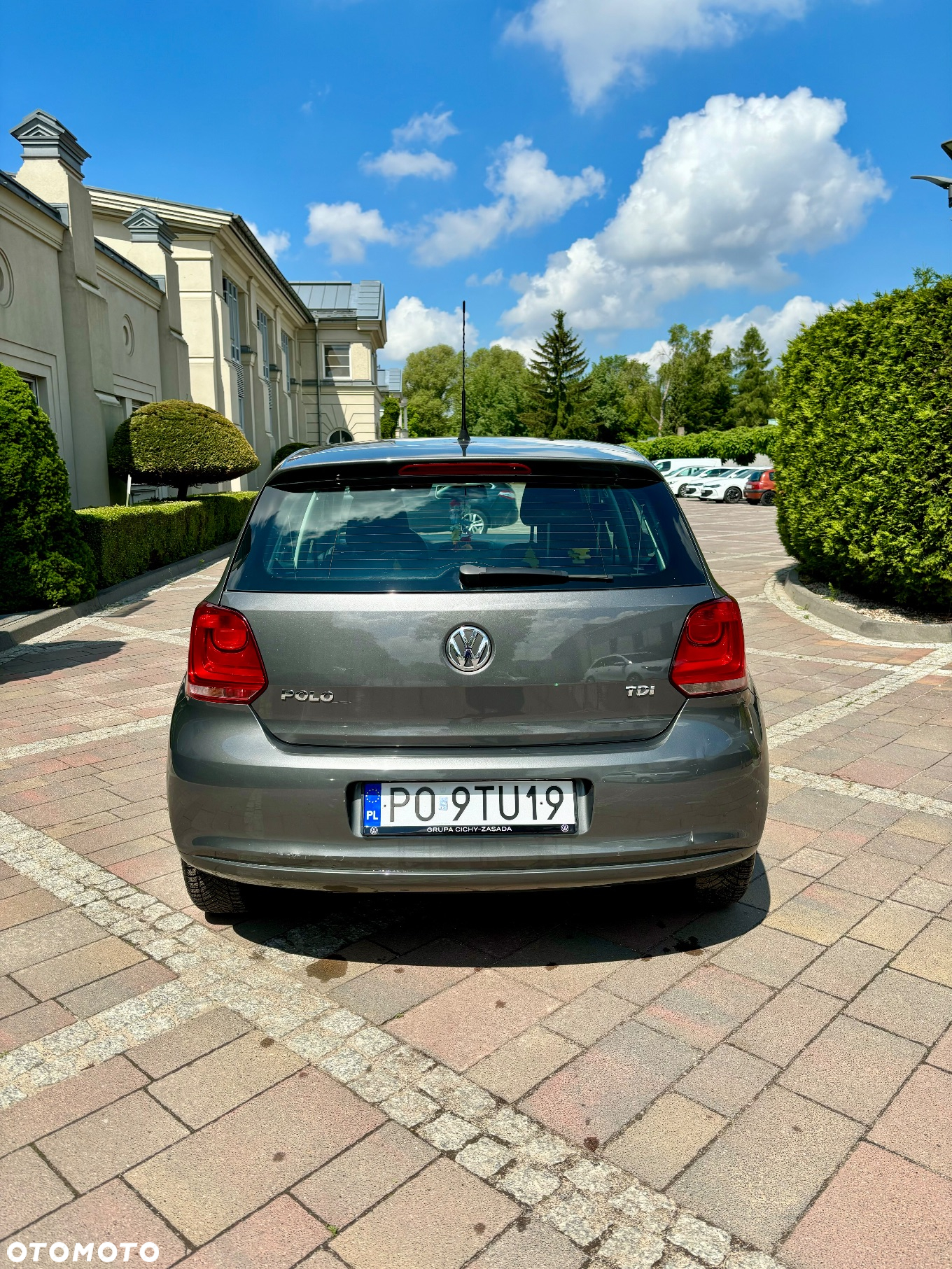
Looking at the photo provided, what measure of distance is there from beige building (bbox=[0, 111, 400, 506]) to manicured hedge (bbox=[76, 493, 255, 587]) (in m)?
1.78

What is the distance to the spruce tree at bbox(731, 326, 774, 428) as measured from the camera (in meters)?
84.8

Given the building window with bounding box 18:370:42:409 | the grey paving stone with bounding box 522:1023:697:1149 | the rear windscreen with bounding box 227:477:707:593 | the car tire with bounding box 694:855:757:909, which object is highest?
the building window with bounding box 18:370:42:409

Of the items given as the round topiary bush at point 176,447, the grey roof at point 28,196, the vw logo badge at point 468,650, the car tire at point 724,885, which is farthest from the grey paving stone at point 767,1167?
the round topiary bush at point 176,447

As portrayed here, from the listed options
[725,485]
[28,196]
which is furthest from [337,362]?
[28,196]

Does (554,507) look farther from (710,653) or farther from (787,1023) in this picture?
(787,1023)

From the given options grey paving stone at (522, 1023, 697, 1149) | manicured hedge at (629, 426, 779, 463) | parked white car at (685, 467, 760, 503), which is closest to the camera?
grey paving stone at (522, 1023, 697, 1149)

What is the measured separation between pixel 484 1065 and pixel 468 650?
3.73 feet

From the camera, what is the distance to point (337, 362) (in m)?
45.8

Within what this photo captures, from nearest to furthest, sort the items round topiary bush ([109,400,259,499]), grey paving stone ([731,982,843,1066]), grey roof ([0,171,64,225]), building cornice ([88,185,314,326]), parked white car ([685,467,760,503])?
grey paving stone ([731,982,843,1066]) < grey roof ([0,171,64,225]) < round topiary bush ([109,400,259,499]) < building cornice ([88,185,314,326]) < parked white car ([685,467,760,503])

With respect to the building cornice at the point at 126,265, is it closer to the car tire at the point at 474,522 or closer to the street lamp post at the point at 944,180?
the street lamp post at the point at 944,180

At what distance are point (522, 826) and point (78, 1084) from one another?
1360 mm

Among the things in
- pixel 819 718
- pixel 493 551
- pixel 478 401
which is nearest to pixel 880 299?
pixel 819 718

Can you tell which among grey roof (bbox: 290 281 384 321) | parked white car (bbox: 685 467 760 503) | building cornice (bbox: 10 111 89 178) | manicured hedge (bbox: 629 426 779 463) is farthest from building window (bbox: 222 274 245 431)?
manicured hedge (bbox: 629 426 779 463)

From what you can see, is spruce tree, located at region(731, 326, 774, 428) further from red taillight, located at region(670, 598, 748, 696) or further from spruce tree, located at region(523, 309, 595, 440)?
red taillight, located at region(670, 598, 748, 696)
